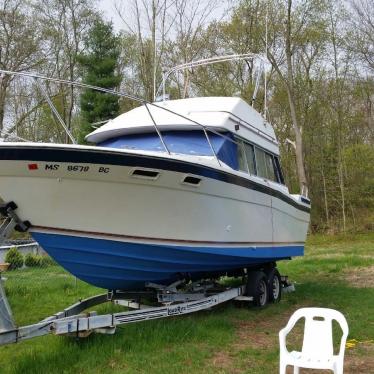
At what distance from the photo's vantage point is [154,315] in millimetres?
6098

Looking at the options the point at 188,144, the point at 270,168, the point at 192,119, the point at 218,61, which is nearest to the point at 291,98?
the point at 218,61

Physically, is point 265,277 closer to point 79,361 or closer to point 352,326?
point 352,326

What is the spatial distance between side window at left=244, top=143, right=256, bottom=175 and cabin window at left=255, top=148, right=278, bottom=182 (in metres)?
0.18

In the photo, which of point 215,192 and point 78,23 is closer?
point 215,192

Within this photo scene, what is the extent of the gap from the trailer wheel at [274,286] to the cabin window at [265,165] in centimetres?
161

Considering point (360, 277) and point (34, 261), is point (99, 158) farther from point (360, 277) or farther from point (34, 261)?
point (34, 261)

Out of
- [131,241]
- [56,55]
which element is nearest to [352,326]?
[131,241]

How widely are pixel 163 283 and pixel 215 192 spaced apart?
1.34 metres

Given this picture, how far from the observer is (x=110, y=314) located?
5.75 meters

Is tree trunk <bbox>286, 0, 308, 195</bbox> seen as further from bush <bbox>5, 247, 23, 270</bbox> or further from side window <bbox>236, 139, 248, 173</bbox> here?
side window <bbox>236, 139, 248, 173</bbox>

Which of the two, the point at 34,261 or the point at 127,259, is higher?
the point at 127,259

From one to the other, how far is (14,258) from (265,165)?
8.10m

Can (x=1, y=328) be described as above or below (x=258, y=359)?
above

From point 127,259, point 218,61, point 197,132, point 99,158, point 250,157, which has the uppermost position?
point 218,61
